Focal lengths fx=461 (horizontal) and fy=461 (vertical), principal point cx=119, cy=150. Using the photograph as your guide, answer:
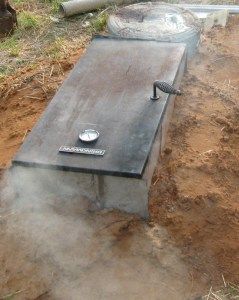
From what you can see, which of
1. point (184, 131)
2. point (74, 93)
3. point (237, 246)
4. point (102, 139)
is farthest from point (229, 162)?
point (74, 93)

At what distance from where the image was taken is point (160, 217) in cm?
348

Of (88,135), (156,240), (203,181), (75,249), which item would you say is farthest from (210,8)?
(75,249)

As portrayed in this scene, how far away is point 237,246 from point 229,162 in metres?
0.85

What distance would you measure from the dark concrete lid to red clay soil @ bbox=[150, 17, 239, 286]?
39 cm

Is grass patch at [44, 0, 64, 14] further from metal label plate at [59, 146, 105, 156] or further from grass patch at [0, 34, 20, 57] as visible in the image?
metal label plate at [59, 146, 105, 156]

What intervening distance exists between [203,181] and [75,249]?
1.16m

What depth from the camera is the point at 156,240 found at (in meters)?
3.36

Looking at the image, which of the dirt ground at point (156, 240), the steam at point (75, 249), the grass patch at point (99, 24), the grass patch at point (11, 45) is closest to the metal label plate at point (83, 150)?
the steam at point (75, 249)

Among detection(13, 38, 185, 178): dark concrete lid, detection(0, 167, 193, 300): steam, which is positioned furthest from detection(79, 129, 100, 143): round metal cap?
detection(0, 167, 193, 300): steam

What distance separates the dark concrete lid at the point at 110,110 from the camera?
3369mm

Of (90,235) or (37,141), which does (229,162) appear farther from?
(37,141)

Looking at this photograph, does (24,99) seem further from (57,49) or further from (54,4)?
(54,4)

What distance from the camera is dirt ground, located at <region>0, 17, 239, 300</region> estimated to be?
10.4ft

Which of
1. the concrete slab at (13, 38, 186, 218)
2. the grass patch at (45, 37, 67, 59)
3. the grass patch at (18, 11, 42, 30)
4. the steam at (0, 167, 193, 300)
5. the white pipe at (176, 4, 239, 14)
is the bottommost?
the steam at (0, 167, 193, 300)
